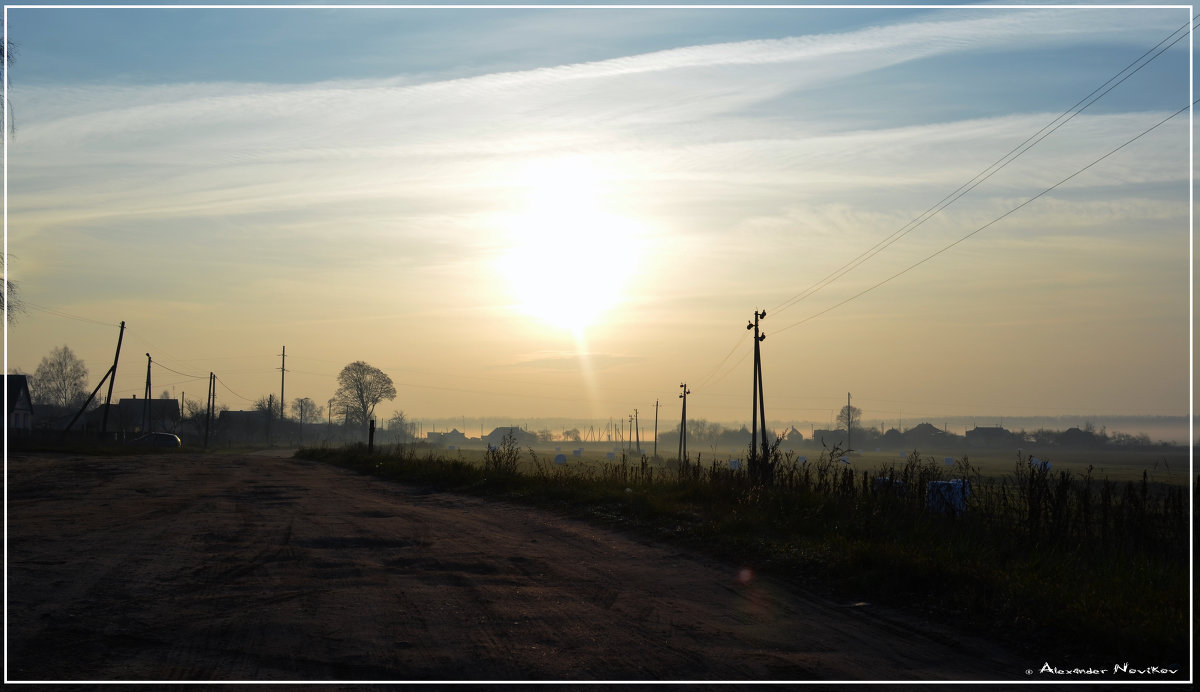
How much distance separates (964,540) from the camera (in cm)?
973

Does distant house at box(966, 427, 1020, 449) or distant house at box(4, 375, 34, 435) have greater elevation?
distant house at box(4, 375, 34, 435)

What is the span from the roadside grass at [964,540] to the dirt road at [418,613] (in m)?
0.62

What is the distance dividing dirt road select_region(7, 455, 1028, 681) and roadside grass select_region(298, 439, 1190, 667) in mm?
624

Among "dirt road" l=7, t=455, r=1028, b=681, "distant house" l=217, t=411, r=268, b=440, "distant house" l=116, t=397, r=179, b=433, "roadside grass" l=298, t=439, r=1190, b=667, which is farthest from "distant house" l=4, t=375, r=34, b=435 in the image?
"dirt road" l=7, t=455, r=1028, b=681

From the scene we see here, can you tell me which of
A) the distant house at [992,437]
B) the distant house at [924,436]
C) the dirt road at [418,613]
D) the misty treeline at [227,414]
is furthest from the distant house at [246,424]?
the distant house at [992,437]

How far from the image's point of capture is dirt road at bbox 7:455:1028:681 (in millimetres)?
5281

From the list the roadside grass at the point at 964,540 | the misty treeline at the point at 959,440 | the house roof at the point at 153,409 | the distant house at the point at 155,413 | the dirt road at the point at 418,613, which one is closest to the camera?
the dirt road at the point at 418,613

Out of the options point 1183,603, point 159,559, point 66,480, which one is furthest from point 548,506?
point 66,480

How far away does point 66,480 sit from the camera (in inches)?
858

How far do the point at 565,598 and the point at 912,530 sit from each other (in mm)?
5253

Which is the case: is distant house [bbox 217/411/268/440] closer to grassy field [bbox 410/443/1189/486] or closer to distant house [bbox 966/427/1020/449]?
grassy field [bbox 410/443/1189/486]

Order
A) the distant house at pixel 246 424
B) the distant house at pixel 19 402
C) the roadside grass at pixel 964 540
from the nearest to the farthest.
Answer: the roadside grass at pixel 964 540 < the distant house at pixel 19 402 < the distant house at pixel 246 424

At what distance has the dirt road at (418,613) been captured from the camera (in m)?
5.28

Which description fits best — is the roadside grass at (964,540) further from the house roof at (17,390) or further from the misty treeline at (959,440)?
the misty treeline at (959,440)
